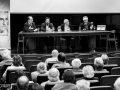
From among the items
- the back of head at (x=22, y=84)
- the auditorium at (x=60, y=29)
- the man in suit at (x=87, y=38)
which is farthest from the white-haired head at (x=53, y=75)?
the man in suit at (x=87, y=38)

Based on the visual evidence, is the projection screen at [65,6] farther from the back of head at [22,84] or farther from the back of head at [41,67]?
the back of head at [22,84]

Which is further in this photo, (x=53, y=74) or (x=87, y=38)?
(x=87, y=38)

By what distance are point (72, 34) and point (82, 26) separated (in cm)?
121

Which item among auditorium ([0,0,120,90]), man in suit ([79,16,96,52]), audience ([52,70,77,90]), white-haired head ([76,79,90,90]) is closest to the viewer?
white-haired head ([76,79,90,90])

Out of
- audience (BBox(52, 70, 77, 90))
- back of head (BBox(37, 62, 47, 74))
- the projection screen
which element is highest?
the projection screen

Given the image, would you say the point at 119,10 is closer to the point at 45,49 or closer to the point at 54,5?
the point at 54,5

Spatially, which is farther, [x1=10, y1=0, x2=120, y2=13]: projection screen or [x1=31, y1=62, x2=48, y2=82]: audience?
[x1=10, y1=0, x2=120, y2=13]: projection screen

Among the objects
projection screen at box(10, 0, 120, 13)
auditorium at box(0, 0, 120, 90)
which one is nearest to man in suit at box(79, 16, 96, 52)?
auditorium at box(0, 0, 120, 90)

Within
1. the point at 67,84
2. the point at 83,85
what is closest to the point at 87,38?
the point at 67,84

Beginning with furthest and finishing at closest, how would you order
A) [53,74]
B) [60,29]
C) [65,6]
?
[65,6] < [60,29] < [53,74]

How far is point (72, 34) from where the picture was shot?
11531mm

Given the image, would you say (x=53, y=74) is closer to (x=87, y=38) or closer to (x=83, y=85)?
(x=83, y=85)

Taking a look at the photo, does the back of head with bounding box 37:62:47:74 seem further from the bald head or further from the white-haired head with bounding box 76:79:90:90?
the white-haired head with bounding box 76:79:90:90

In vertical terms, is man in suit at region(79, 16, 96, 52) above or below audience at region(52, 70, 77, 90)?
above
